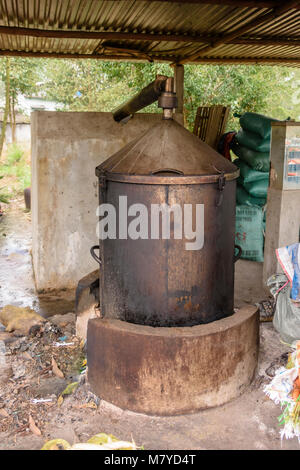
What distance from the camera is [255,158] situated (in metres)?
7.36

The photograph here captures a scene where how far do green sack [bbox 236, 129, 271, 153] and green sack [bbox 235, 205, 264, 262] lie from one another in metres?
0.88

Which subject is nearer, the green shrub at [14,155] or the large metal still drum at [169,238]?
the large metal still drum at [169,238]

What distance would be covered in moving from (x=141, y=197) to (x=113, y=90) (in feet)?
43.7

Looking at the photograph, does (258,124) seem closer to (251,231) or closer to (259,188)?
(259,188)

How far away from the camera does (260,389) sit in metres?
3.83

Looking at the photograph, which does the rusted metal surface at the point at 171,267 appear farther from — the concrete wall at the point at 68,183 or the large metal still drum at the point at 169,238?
the concrete wall at the point at 68,183

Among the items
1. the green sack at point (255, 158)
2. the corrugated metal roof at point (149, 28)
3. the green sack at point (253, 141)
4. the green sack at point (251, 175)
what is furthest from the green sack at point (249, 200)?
the corrugated metal roof at point (149, 28)

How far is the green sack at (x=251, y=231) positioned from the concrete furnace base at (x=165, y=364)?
3.90 meters

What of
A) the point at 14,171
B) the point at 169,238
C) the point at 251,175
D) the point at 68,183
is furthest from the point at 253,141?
the point at 14,171

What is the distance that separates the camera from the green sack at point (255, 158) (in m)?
7.27

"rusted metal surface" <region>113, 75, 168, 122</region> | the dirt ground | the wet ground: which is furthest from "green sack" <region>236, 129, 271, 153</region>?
the wet ground

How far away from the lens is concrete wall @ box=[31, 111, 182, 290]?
6.13 metres

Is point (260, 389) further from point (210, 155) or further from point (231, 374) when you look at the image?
point (210, 155)

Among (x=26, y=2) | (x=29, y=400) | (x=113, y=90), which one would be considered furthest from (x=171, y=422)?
(x=113, y=90)
